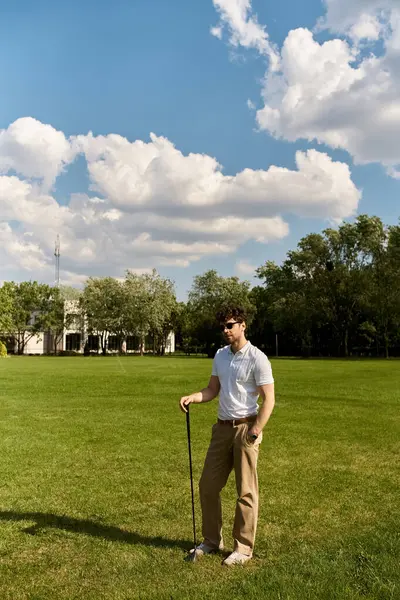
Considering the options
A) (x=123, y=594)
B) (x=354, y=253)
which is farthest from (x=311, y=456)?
(x=354, y=253)

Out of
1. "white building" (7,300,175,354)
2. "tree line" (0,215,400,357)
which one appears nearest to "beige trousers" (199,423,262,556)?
"tree line" (0,215,400,357)

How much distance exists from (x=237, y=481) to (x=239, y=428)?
1.70 feet

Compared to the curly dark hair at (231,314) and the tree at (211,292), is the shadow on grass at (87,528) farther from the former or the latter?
the tree at (211,292)

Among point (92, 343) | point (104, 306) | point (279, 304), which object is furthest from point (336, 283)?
point (92, 343)

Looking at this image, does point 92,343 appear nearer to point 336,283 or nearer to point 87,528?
point 336,283

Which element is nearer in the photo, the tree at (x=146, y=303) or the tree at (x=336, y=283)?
the tree at (x=336, y=283)

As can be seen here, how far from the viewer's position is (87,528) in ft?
22.2

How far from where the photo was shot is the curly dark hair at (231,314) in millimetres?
5617

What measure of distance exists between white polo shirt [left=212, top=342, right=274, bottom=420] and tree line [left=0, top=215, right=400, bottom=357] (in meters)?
59.6

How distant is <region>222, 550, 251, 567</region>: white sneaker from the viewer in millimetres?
5496

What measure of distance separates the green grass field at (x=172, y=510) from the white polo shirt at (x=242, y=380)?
4.70 feet

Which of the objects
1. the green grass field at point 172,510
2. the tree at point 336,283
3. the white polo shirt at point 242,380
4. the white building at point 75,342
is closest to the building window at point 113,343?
the white building at point 75,342

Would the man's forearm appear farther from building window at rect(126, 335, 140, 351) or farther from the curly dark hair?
building window at rect(126, 335, 140, 351)

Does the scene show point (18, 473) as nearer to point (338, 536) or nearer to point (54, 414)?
point (338, 536)
